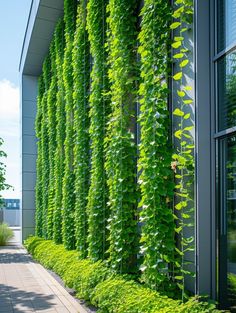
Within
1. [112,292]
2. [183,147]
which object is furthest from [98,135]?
[112,292]

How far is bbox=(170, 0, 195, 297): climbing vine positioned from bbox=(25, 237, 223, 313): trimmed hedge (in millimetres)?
385

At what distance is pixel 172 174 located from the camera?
4488 millimetres

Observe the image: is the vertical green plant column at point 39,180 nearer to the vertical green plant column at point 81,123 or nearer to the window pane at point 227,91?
the vertical green plant column at point 81,123

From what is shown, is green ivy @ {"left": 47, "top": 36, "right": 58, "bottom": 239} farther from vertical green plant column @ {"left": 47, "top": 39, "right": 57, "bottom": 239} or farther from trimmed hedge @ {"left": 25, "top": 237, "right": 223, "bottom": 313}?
trimmed hedge @ {"left": 25, "top": 237, "right": 223, "bottom": 313}

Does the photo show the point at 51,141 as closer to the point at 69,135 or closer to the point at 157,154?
the point at 69,135

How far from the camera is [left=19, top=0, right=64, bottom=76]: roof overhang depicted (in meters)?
10.8

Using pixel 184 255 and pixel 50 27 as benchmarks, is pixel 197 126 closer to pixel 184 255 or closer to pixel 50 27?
pixel 184 255

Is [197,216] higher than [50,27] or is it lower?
lower

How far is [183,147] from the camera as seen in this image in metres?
4.31

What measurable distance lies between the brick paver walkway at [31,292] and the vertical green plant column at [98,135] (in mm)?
934

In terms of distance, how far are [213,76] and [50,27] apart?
9057 mm

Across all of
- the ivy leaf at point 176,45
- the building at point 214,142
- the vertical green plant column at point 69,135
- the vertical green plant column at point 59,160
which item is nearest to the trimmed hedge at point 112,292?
the building at point 214,142

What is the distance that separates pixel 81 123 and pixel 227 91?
4.57m

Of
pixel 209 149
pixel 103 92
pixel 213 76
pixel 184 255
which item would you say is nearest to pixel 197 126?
pixel 209 149
